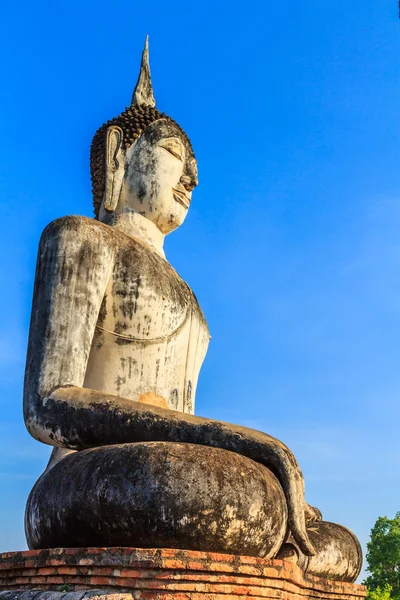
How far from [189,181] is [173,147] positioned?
1.10 ft

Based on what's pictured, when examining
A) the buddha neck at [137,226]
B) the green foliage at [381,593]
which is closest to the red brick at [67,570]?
the buddha neck at [137,226]

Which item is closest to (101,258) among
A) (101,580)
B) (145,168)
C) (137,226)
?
(137,226)

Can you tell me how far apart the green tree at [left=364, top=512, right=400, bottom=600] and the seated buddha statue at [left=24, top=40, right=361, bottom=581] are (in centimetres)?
3176

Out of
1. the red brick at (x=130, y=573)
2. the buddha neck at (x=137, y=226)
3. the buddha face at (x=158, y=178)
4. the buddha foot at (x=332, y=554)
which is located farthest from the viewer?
the buddha face at (x=158, y=178)

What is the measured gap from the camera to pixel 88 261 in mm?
5281

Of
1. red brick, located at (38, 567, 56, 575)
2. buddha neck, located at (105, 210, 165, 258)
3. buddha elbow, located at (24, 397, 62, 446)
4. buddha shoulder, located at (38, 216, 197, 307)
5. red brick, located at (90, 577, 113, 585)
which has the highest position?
buddha neck, located at (105, 210, 165, 258)

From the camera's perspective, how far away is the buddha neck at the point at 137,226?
247 inches

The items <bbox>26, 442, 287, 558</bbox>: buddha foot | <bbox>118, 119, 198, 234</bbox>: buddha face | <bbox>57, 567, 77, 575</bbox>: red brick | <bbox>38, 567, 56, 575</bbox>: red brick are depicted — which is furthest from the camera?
<bbox>118, 119, 198, 234</bbox>: buddha face

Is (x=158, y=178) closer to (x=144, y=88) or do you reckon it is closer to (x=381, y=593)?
(x=144, y=88)

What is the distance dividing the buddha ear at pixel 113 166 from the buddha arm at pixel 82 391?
3.06ft

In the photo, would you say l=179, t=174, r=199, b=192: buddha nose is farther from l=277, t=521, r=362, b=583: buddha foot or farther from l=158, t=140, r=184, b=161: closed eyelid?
l=277, t=521, r=362, b=583: buddha foot

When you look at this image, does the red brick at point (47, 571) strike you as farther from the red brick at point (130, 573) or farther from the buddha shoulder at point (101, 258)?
the buddha shoulder at point (101, 258)

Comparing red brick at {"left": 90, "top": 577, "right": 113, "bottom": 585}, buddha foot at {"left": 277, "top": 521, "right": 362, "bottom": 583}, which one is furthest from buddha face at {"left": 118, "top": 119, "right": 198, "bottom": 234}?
red brick at {"left": 90, "top": 577, "right": 113, "bottom": 585}

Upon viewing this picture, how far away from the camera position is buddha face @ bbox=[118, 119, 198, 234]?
638 cm
